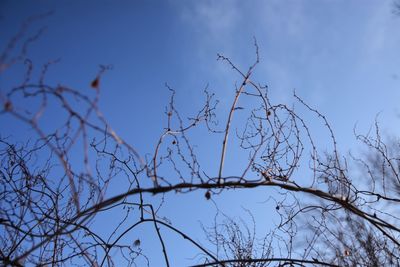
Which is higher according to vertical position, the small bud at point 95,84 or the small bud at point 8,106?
the small bud at point 95,84

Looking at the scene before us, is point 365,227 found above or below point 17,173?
above

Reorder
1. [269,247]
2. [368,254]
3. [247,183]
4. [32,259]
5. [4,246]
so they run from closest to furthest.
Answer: [247,183]
[32,259]
[4,246]
[368,254]
[269,247]

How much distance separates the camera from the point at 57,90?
100 cm

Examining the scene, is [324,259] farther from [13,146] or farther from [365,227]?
[13,146]

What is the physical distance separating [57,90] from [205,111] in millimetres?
1345

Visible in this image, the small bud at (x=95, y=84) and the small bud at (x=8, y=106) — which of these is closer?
the small bud at (x=8, y=106)

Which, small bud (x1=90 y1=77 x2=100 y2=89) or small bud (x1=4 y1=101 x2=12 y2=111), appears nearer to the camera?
small bud (x1=4 y1=101 x2=12 y2=111)

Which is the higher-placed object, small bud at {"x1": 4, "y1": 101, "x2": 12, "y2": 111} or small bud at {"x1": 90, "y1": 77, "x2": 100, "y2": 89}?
small bud at {"x1": 90, "y1": 77, "x2": 100, "y2": 89}

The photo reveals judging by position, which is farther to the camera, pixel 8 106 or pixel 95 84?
pixel 95 84

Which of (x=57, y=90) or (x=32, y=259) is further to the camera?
(x=32, y=259)

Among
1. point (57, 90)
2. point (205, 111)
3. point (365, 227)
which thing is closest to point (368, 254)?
point (365, 227)

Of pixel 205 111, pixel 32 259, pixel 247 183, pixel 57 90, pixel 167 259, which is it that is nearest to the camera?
pixel 57 90

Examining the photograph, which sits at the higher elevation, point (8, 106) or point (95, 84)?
Answer: point (95, 84)

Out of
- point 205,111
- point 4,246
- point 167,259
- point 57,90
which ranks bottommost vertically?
point 167,259
